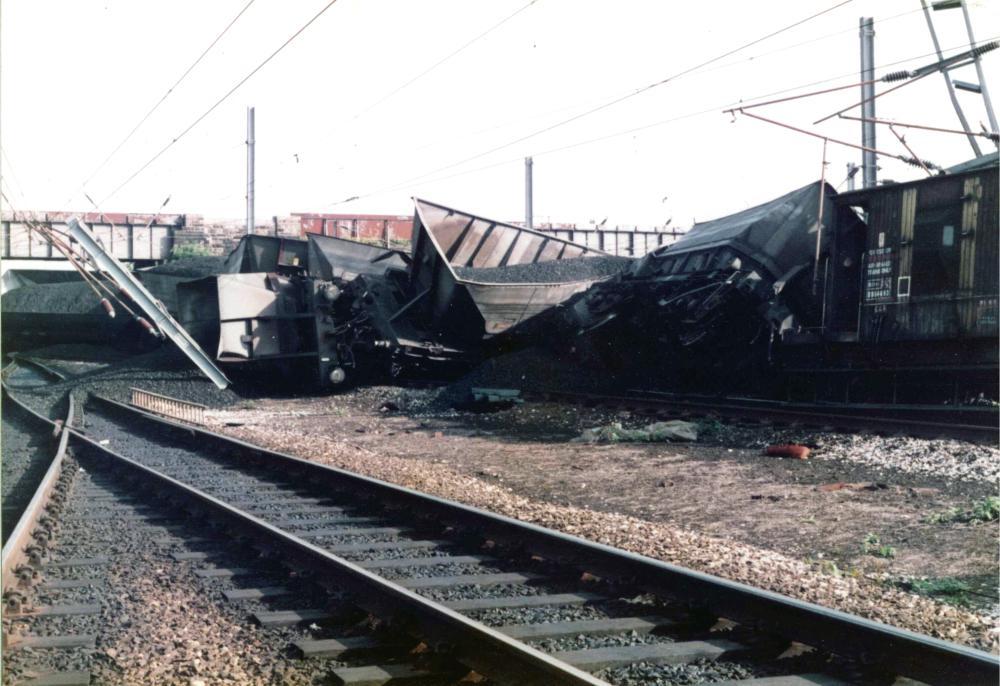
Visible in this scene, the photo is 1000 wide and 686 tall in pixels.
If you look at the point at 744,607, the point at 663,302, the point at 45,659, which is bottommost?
the point at 45,659

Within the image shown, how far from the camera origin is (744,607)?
3766 millimetres

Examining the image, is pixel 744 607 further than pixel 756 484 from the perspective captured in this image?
No

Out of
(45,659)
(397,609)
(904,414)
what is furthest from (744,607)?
(904,414)

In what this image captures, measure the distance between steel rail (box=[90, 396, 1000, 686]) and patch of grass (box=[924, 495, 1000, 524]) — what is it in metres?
2.84

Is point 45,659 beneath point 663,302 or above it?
beneath

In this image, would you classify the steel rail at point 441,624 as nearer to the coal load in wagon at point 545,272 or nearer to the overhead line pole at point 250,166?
the coal load in wagon at point 545,272

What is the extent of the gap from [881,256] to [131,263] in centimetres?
3932

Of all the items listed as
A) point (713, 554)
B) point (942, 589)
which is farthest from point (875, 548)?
point (713, 554)

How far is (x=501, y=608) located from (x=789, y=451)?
227 inches

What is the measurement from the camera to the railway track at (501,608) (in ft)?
10.6

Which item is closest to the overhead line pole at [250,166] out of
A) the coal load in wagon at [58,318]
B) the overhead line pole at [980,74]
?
the coal load in wagon at [58,318]

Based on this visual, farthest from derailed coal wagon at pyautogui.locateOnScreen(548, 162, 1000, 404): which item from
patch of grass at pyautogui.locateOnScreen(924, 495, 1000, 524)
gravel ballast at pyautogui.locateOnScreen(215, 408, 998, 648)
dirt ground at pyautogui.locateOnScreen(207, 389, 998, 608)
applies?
gravel ballast at pyautogui.locateOnScreen(215, 408, 998, 648)

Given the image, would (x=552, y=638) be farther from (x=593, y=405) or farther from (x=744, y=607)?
(x=593, y=405)

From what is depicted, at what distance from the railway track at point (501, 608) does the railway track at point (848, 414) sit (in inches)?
232
